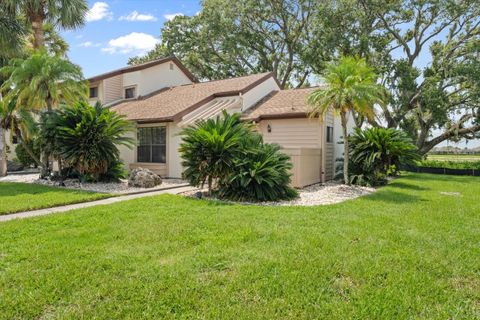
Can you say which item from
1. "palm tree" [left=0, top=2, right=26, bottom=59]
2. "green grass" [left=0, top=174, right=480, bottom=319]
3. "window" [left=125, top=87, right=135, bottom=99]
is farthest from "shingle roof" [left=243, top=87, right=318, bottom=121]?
"palm tree" [left=0, top=2, right=26, bottom=59]

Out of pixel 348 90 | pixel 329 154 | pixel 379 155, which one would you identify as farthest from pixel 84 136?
pixel 379 155

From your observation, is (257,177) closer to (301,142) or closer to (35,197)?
(301,142)

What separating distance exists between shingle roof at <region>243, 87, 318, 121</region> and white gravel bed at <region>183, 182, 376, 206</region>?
11.6ft

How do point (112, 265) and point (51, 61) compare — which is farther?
point (51, 61)

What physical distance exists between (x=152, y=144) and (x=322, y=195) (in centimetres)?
950

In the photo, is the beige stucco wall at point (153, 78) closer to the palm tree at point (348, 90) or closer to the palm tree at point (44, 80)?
the palm tree at point (44, 80)

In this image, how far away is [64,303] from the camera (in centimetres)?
357

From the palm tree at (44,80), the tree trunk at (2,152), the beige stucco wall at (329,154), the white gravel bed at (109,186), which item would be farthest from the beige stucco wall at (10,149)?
the beige stucco wall at (329,154)

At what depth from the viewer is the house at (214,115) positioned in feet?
48.6

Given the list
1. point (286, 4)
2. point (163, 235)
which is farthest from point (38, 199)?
point (286, 4)

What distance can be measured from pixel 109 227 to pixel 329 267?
436 cm

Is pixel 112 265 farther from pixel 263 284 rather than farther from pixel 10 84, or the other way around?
pixel 10 84

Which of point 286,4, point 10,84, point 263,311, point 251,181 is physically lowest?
point 263,311

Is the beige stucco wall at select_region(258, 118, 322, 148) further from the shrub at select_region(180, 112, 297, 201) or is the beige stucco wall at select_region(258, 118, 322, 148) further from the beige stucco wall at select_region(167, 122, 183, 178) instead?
the shrub at select_region(180, 112, 297, 201)
